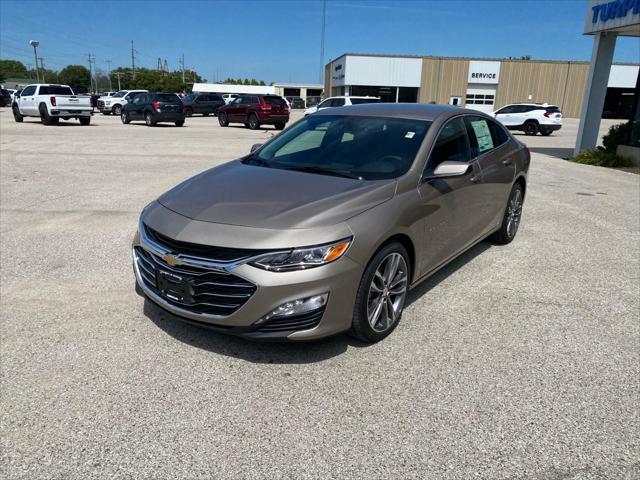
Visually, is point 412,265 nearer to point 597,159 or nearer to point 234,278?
point 234,278

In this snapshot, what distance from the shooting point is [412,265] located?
151 inches

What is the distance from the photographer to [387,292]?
140 inches

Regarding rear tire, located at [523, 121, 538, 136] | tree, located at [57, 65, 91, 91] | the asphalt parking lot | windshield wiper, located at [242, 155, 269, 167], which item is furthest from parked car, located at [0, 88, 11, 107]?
tree, located at [57, 65, 91, 91]

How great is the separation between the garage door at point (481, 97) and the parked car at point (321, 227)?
60.3 metres

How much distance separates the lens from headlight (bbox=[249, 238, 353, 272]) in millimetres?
2967

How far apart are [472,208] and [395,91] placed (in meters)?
61.2

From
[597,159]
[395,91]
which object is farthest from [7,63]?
[597,159]

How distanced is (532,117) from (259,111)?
1507cm

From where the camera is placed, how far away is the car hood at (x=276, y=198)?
3.17 m

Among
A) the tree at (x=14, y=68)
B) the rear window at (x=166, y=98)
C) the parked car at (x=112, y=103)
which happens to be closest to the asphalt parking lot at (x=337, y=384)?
the rear window at (x=166, y=98)

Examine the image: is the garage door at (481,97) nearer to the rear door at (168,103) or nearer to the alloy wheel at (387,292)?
the rear door at (168,103)

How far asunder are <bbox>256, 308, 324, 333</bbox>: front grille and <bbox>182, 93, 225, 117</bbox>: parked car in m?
37.9

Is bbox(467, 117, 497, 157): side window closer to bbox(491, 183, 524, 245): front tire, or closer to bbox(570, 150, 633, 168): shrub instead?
bbox(491, 183, 524, 245): front tire

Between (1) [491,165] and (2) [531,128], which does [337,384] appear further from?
(2) [531,128]
